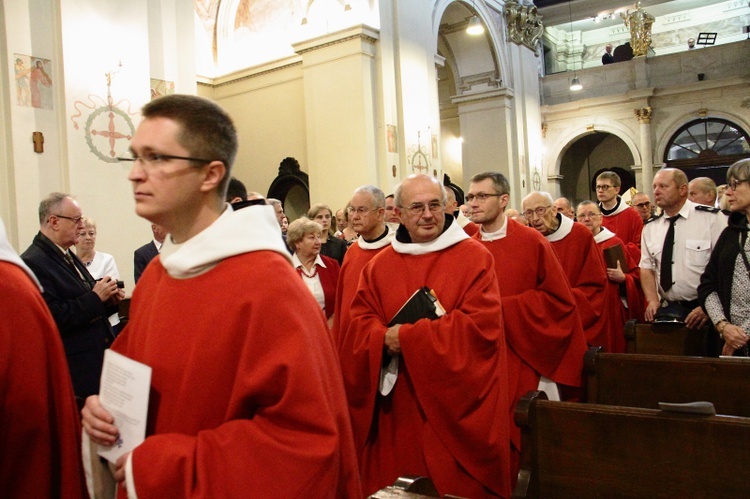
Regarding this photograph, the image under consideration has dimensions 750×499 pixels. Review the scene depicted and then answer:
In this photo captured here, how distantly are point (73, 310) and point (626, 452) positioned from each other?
297 centimetres

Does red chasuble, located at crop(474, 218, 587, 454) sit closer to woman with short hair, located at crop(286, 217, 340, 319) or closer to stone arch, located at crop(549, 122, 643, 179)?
woman with short hair, located at crop(286, 217, 340, 319)

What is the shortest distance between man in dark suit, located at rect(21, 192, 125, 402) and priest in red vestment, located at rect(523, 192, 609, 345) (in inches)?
130

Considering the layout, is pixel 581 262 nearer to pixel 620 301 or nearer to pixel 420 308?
pixel 620 301

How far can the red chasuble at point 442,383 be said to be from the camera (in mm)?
3004

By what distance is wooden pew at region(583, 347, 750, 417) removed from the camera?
3.13m

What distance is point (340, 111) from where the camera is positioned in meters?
11.2

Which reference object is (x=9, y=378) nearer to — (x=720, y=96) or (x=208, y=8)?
(x=208, y=8)

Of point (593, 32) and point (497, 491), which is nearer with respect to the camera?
point (497, 491)

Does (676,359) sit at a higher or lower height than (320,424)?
lower

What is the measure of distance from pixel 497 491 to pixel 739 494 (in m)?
1.14

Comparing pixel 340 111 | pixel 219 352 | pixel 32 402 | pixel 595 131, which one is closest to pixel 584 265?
pixel 219 352

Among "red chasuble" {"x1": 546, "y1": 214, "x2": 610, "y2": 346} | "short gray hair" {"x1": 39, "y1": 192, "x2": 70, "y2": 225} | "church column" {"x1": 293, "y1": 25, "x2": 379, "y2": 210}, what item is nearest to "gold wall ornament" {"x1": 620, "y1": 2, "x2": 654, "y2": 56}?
"church column" {"x1": 293, "y1": 25, "x2": 379, "y2": 210}

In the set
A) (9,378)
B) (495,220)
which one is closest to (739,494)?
(495,220)

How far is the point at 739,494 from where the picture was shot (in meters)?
2.29
